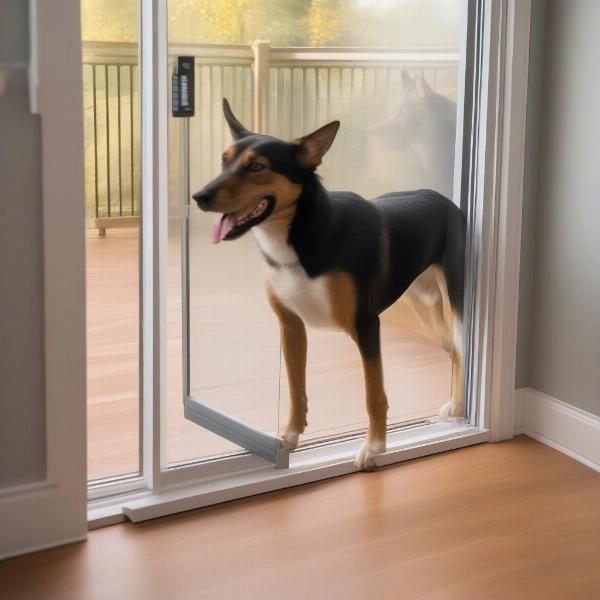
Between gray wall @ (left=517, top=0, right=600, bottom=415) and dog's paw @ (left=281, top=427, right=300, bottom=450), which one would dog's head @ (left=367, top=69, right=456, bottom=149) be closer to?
gray wall @ (left=517, top=0, right=600, bottom=415)

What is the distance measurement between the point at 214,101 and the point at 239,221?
1.04 feet

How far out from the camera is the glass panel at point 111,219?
2373 millimetres

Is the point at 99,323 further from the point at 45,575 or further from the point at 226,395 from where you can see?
the point at 45,575

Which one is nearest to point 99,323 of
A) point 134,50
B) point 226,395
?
point 226,395

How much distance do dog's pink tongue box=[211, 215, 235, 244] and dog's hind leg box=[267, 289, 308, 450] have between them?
24 cm

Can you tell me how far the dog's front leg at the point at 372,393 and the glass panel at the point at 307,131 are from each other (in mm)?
42

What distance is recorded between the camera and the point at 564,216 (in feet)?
9.44

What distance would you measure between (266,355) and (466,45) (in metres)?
1.13

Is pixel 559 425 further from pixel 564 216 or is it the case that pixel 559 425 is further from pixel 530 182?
pixel 530 182

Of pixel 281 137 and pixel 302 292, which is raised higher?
pixel 281 137

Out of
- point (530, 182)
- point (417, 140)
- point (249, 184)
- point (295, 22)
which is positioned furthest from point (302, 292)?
point (530, 182)

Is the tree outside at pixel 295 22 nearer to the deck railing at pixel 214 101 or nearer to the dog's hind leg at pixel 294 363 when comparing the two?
the deck railing at pixel 214 101

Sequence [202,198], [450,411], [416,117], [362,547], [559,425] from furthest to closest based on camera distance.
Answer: [450,411], [559,425], [416,117], [202,198], [362,547]

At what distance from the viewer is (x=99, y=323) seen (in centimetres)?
290
